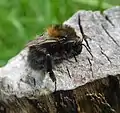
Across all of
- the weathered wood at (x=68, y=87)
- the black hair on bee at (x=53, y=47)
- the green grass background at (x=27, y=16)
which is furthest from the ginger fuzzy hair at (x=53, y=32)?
the green grass background at (x=27, y=16)

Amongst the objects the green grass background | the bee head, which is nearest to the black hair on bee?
the bee head

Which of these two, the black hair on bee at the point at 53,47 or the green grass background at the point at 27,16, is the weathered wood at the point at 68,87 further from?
the green grass background at the point at 27,16

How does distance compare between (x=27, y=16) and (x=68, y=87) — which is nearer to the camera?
(x=68, y=87)

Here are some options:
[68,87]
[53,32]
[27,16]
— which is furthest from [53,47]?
[27,16]

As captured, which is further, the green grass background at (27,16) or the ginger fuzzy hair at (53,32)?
the green grass background at (27,16)

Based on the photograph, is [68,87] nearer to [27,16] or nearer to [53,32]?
[53,32]
